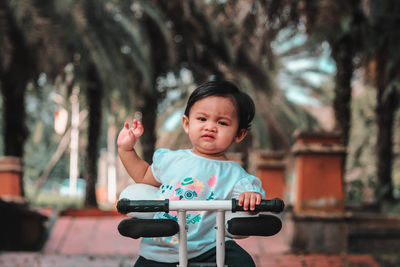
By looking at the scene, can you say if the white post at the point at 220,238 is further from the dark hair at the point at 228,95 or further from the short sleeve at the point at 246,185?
the dark hair at the point at 228,95

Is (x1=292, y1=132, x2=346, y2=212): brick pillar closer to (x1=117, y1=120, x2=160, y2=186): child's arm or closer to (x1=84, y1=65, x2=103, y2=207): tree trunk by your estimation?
(x1=117, y1=120, x2=160, y2=186): child's arm

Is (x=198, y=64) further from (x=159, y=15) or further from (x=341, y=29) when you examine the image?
(x=341, y=29)

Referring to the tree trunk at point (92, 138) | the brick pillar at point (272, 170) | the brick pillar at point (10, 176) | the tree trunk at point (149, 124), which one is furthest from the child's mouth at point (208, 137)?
the tree trunk at point (92, 138)

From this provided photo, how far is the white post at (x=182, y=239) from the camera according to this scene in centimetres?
176

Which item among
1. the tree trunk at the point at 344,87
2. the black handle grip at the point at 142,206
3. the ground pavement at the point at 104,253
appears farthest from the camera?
the tree trunk at the point at 344,87

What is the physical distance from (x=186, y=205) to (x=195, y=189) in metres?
0.28

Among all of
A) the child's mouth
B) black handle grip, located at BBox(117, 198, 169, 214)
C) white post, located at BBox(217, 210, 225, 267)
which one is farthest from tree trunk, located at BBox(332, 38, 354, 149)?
black handle grip, located at BBox(117, 198, 169, 214)

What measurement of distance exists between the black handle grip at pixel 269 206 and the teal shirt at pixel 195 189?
182mm

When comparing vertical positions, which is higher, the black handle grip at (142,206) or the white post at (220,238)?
the black handle grip at (142,206)

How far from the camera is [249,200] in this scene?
1.74m

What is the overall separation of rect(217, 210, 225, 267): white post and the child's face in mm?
353

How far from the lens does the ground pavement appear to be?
5.09m

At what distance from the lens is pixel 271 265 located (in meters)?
4.98

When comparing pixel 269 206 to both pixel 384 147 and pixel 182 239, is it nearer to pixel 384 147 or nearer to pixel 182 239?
pixel 182 239
